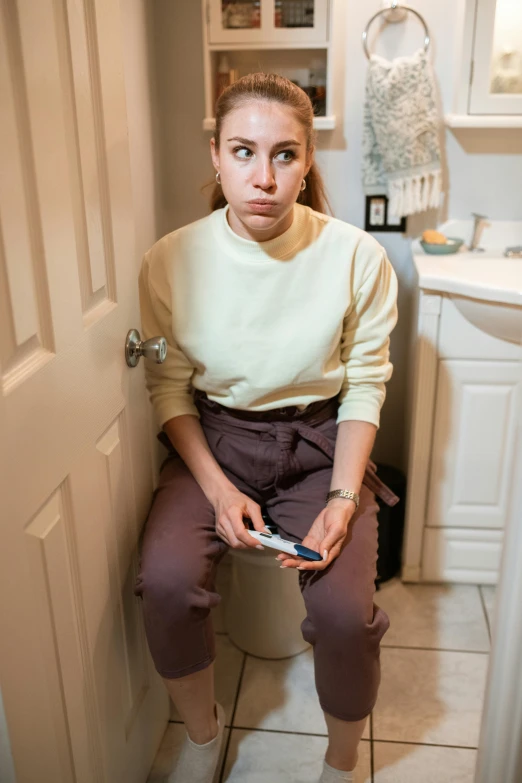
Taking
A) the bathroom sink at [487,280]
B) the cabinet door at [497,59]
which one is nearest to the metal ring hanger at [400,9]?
the cabinet door at [497,59]

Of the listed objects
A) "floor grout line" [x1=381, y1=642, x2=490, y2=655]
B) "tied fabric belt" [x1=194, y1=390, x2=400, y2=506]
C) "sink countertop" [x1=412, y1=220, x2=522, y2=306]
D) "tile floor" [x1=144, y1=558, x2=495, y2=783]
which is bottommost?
"floor grout line" [x1=381, y1=642, x2=490, y2=655]

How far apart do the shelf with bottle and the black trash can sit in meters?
0.94

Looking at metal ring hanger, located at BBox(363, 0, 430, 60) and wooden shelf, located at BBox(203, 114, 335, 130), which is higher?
metal ring hanger, located at BBox(363, 0, 430, 60)

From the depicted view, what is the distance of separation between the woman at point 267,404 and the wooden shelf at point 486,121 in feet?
1.96

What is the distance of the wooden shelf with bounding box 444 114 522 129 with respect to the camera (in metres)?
1.87

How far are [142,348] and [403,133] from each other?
1.01 m

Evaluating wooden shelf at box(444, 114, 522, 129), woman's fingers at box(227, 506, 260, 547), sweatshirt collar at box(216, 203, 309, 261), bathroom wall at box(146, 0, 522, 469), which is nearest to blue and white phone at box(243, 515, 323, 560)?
woman's fingers at box(227, 506, 260, 547)

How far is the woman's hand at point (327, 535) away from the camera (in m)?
1.25

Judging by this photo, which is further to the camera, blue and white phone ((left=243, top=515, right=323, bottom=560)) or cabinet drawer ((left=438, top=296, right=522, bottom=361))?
cabinet drawer ((left=438, top=296, right=522, bottom=361))

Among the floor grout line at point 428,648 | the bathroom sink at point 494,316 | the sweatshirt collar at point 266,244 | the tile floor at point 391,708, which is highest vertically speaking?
the sweatshirt collar at point 266,244

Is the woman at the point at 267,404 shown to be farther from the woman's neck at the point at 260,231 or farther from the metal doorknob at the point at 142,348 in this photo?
the metal doorknob at the point at 142,348

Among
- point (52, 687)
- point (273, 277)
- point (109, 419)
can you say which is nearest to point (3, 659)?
point (52, 687)

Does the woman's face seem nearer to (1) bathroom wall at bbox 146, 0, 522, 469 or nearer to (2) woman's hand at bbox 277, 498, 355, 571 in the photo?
(2) woman's hand at bbox 277, 498, 355, 571

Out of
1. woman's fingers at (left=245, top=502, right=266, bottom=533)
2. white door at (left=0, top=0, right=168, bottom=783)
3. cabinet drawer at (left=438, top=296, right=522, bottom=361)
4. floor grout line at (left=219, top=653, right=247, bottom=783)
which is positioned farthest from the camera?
cabinet drawer at (left=438, top=296, right=522, bottom=361)
